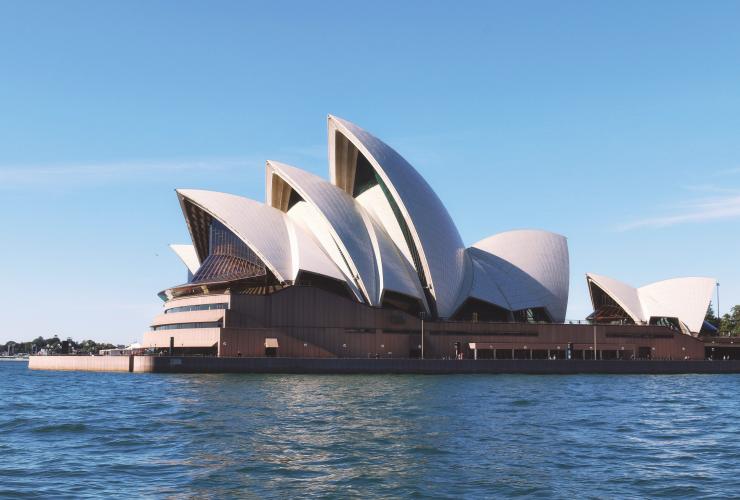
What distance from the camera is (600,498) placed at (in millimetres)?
15773

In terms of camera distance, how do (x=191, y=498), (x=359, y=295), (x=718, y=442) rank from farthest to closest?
(x=359, y=295) → (x=718, y=442) → (x=191, y=498)

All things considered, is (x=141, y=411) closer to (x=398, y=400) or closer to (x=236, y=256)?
(x=398, y=400)

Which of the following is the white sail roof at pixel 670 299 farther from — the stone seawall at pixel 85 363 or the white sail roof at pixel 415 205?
the stone seawall at pixel 85 363

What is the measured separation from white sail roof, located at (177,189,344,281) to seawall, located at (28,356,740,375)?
345 inches

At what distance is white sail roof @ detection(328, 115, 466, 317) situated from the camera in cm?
7494

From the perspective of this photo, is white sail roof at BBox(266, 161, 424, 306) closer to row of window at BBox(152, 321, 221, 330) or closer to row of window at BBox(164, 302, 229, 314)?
row of window at BBox(164, 302, 229, 314)

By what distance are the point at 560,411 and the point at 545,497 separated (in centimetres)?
1752

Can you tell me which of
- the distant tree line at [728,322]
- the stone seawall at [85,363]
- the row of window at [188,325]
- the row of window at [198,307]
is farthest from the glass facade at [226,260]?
the distant tree line at [728,322]

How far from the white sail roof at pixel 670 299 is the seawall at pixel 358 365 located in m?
8.00

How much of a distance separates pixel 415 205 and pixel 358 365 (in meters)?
17.4

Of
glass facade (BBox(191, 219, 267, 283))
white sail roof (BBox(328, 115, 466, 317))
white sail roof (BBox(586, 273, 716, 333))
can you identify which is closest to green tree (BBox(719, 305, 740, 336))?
white sail roof (BBox(586, 273, 716, 333))

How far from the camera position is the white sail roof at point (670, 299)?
93969 mm

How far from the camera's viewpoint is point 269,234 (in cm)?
7300

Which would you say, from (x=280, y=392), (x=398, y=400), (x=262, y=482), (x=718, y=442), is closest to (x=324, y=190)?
(x=280, y=392)
